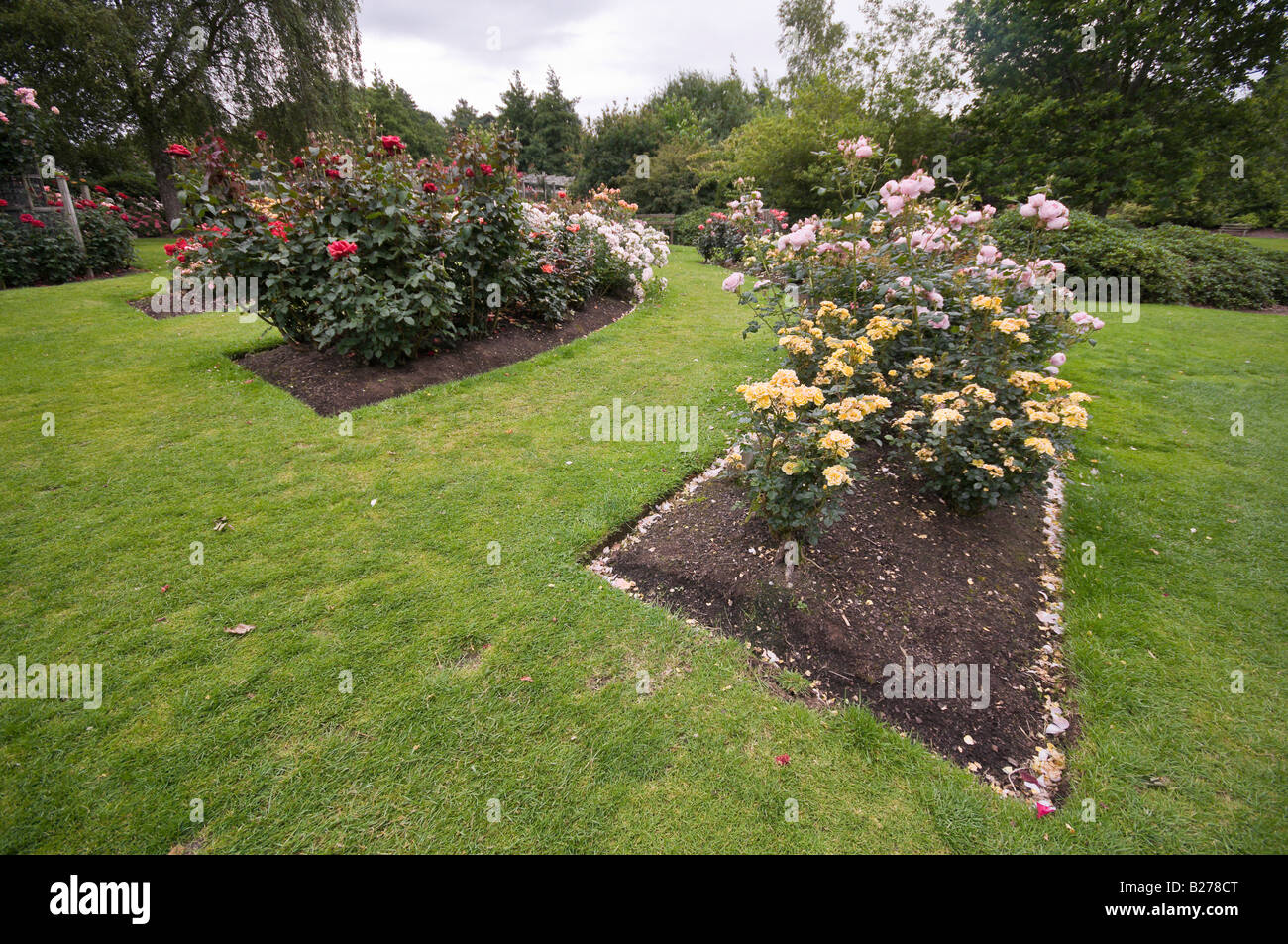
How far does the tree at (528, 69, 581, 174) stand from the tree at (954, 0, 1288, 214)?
26190 millimetres

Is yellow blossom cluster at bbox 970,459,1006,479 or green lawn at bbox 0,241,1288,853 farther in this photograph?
yellow blossom cluster at bbox 970,459,1006,479

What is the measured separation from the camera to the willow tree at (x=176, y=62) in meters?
11.9

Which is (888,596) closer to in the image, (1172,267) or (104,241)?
(1172,267)

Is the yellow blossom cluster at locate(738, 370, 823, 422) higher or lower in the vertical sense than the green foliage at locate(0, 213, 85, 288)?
lower

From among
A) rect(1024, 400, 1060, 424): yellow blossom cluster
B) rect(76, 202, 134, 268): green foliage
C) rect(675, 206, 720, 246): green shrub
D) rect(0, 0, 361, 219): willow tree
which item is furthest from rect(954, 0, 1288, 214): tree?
rect(76, 202, 134, 268): green foliage

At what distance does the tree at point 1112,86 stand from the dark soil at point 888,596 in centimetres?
1368

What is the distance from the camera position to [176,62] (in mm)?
13492

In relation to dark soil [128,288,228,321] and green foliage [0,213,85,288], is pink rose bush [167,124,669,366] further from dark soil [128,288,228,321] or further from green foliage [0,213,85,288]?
green foliage [0,213,85,288]

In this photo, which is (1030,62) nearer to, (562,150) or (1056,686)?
(1056,686)

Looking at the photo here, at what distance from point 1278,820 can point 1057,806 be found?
29.4 inches

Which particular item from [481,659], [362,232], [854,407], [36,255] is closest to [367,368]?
[362,232]

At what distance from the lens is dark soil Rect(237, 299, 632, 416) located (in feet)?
15.9

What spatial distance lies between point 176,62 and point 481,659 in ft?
64.7
